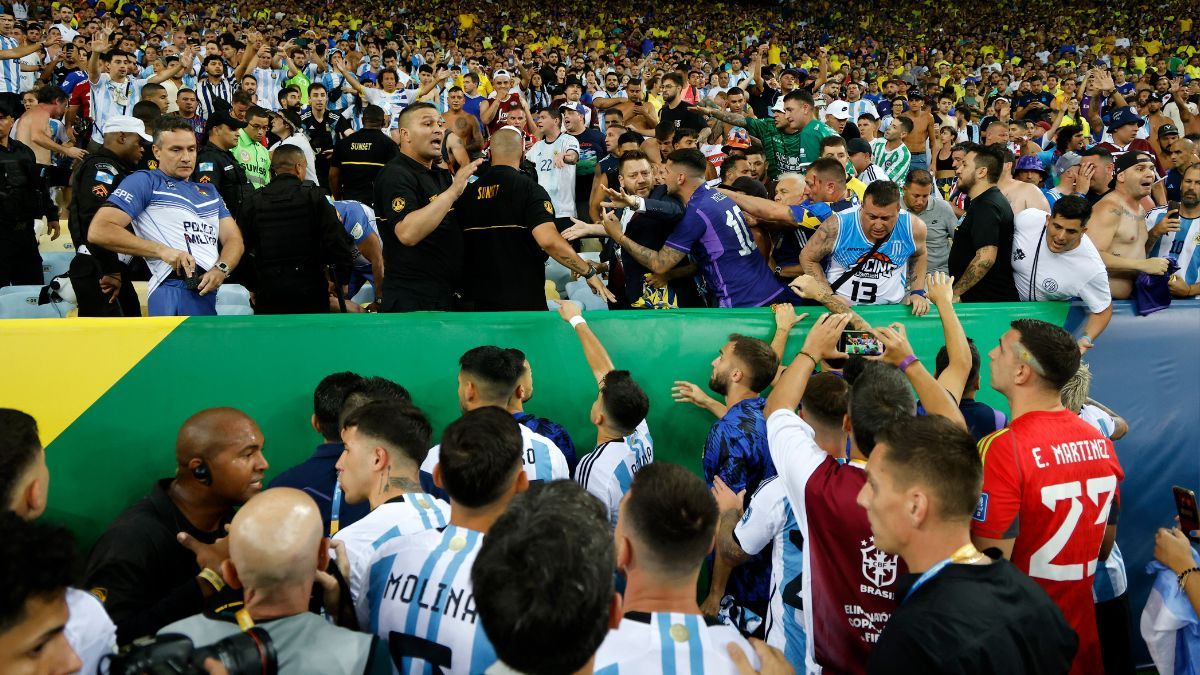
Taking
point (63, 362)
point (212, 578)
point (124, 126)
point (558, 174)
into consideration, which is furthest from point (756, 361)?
point (558, 174)

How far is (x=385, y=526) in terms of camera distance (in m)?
2.70

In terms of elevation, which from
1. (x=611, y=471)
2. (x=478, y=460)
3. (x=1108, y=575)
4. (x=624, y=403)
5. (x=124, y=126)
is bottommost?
(x=1108, y=575)

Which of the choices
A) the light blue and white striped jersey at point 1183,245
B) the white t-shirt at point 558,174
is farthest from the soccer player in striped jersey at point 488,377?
the white t-shirt at point 558,174

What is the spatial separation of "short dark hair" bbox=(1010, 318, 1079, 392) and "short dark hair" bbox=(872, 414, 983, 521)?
1078 mm

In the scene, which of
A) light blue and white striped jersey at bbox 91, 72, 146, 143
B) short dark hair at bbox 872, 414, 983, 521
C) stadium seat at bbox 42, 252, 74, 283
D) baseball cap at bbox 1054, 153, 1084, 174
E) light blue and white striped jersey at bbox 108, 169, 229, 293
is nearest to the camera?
short dark hair at bbox 872, 414, 983, 521

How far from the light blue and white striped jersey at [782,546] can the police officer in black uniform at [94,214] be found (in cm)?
398

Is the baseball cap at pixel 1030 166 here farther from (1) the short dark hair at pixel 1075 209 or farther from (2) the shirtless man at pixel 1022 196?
(1) the short dark hair at pixel 1075 209

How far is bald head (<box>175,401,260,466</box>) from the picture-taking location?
3.15 metres

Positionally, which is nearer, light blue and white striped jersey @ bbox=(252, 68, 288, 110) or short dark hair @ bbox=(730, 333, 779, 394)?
short dark hair @ bbox=(730, 333, 779, 394)

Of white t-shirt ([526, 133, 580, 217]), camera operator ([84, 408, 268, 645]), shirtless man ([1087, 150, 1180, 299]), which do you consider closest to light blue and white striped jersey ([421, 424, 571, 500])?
camera operator ([84, 408, 268, 645])

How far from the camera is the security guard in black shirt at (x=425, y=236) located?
496 cm

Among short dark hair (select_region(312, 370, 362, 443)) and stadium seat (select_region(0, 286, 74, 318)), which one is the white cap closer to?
stadium seat (select_region(0, 286, 74, 318))

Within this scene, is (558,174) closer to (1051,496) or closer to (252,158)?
(252,158)

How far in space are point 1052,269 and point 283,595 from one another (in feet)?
14.5
